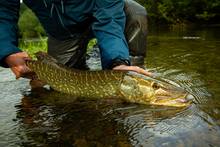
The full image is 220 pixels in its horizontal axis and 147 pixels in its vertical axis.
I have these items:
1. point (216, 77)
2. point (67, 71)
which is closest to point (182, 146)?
point (67, 71)

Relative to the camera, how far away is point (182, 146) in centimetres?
188

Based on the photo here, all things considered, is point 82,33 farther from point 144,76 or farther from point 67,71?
point 144,76

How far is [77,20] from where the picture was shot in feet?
13.0

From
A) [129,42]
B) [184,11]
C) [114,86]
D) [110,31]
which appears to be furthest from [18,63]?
[184,11]

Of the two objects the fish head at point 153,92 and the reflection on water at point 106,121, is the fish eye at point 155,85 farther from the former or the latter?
the reflection on water at point 106,121

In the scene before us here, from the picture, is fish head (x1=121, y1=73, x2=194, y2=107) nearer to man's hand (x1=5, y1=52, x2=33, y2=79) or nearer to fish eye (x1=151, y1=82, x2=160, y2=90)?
fish eye (x1=151, y1=82, x2=160, y2=90)

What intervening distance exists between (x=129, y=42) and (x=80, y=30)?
0.64 metres

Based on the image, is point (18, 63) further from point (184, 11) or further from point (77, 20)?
point (184, 11)

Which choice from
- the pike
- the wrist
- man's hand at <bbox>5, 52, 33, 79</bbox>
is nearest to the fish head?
the pike

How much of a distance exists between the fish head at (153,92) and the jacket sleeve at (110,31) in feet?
1.22

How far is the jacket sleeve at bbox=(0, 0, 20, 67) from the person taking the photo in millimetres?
3418

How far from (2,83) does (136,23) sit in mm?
1776

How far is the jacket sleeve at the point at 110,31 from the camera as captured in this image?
10.3 feet

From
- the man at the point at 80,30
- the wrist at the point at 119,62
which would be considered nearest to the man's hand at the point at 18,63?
the man at the point at 80,30
